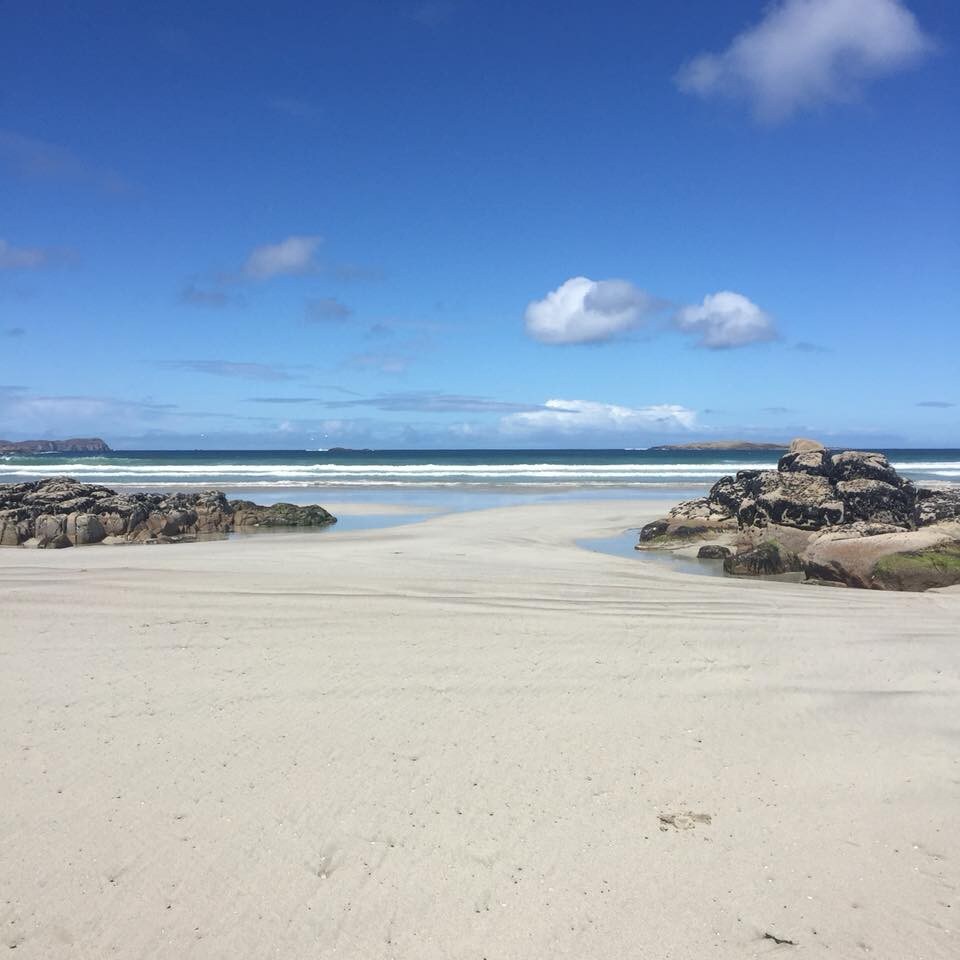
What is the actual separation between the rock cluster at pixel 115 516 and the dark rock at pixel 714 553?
9.36m

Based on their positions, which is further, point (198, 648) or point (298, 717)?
point (198, 648)

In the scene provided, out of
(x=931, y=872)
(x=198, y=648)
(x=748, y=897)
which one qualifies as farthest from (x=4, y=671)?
(x=931, y=872)

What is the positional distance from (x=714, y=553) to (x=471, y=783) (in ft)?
34.9

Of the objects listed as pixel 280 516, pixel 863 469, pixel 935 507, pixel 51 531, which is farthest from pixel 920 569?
pixel 51 531

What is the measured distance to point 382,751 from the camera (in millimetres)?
4633

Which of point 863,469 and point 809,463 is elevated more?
point 809,463

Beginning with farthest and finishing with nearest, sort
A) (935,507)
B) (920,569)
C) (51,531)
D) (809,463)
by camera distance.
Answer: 1. (809,463)
2. (51,531)
3. (935,507)
4. (920,569)

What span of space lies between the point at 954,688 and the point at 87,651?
6.63 metres

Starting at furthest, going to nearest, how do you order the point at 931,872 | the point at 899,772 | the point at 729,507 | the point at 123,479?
the point at 123,479
the point at 729,507
the point at 899,772
the point at 931,872

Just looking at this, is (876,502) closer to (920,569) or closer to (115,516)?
(920,569)

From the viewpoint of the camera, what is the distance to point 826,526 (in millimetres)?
14766

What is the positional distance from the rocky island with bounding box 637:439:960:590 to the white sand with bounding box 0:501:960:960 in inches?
101

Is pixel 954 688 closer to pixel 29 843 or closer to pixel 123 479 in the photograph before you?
pixel 29 843

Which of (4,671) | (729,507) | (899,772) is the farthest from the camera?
(729,507)
